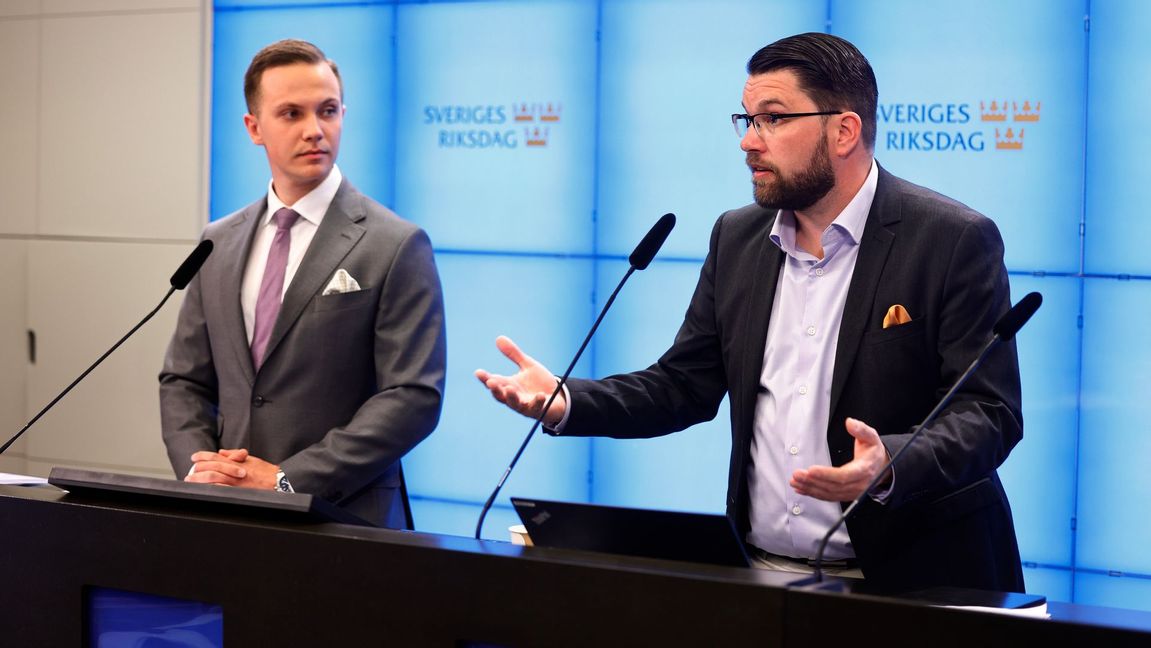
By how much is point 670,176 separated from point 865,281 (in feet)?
6.42

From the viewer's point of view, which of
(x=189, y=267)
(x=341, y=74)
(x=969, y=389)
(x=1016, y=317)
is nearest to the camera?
(x=1016, y=317)

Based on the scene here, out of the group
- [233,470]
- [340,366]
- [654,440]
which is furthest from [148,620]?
[654,440]

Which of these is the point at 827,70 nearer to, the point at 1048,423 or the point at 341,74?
the point at 1048,423

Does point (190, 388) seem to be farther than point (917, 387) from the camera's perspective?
Yes

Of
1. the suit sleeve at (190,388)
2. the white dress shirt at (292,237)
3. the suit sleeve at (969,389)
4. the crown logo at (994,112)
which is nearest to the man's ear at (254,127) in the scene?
the white dress shirt at (292,237)

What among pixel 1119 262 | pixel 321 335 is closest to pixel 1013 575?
pixel 321 335

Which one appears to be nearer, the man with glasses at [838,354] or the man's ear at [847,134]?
the man with glasses at [838,354]

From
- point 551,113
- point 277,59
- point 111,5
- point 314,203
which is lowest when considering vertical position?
point 314,203

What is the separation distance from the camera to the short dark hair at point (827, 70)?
2268 millimetres

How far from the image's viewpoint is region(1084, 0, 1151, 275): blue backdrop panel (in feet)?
11.5

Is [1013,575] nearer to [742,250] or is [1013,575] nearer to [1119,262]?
[742,250]

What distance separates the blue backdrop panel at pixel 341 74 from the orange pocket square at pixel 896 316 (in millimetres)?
2697

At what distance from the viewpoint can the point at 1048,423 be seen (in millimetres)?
3643

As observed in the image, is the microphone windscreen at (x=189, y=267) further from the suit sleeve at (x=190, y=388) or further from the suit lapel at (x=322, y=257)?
the suit sleeve at (x=190, y=388)
